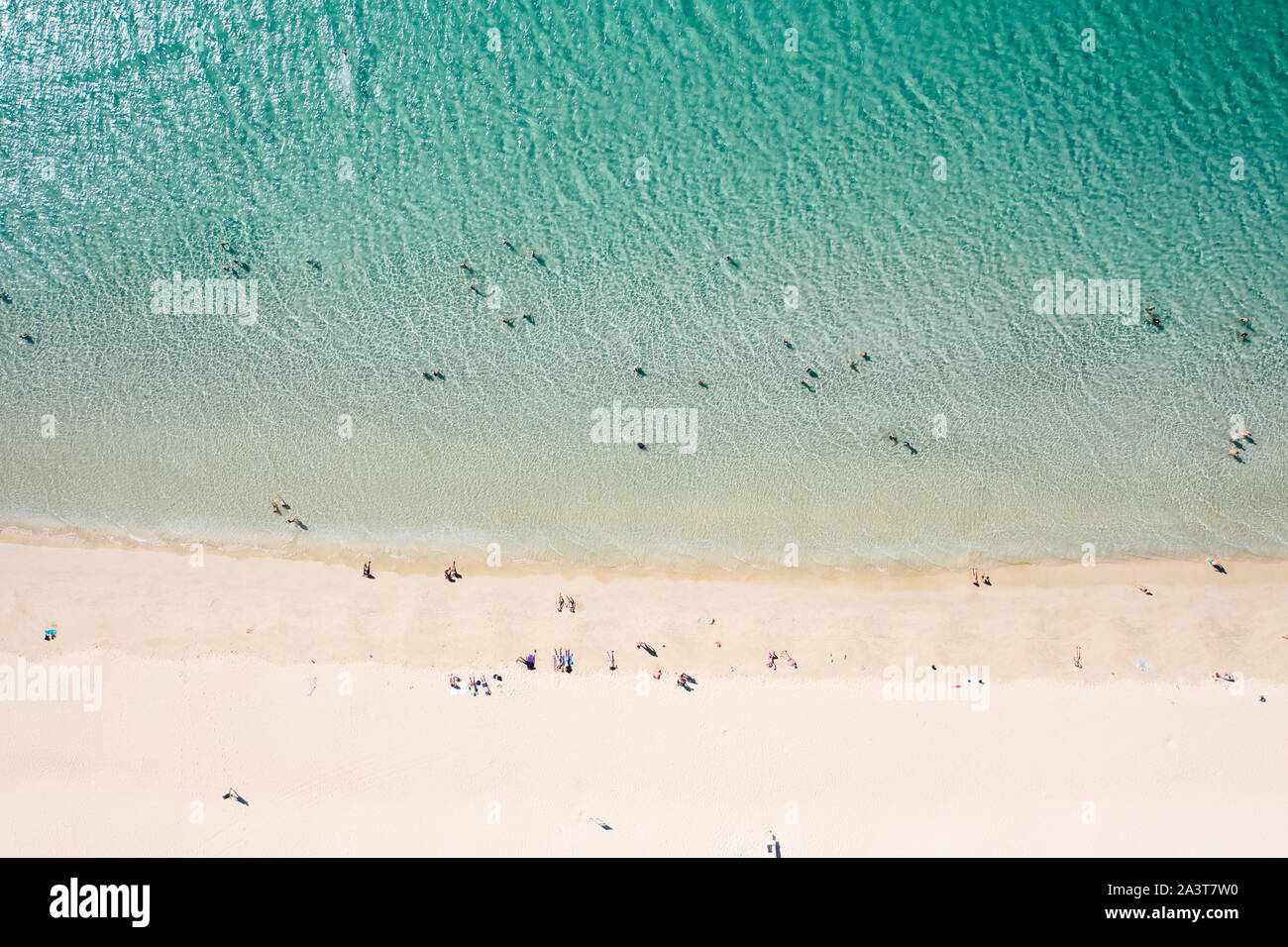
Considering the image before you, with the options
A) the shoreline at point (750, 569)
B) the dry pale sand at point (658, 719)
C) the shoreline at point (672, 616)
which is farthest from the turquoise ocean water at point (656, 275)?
the dry pale sand at point (658, 719)

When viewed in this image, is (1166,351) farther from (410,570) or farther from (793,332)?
(410,570)

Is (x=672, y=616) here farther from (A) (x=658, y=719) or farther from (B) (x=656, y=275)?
(B) (x=656, y=275)

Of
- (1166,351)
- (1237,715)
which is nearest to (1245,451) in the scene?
(1166,351)

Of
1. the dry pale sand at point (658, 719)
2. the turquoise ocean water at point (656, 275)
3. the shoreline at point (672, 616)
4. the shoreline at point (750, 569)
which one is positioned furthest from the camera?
the turquoise ocean water at point (656, 275)

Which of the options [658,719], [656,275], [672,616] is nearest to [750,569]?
[672,616]

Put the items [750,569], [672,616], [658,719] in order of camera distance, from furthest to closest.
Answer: [750,569]
[672,616]
[658,719]

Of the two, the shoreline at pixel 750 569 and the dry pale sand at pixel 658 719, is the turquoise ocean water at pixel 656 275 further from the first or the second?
the dry pale sand at pixel 658 719
